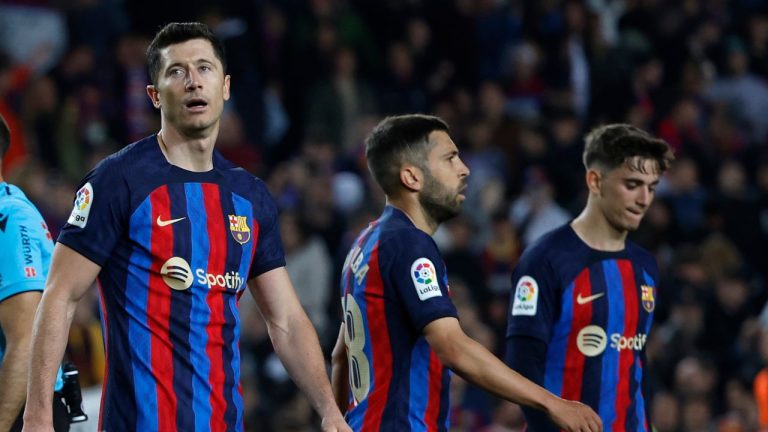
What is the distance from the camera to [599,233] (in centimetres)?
652

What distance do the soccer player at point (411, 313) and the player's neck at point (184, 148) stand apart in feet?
2.73

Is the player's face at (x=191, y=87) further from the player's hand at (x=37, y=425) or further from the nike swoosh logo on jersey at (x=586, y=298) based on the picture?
the nike swoosh logo on jersey at (x=586, y=298)

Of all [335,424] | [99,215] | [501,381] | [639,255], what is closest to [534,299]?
[639,255]

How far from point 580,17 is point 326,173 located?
353cm

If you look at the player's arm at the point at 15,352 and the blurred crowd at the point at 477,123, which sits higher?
the blurred crowd at the point at 477,123

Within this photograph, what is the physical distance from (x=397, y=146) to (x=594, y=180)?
1.29 metres

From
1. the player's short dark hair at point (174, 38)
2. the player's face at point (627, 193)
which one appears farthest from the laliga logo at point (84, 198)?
the player's face at point (627, 193)

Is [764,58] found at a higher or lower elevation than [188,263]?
higher

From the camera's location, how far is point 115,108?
1343 centimetres

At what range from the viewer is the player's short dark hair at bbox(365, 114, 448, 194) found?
18.8 feet

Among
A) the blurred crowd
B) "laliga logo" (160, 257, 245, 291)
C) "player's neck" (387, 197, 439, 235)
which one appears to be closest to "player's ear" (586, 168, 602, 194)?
"player's neck" (387, 197, 439, 235)

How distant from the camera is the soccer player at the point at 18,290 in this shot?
511cm

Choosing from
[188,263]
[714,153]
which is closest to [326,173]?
[714,153]

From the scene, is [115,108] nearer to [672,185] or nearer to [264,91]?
[264,91]
